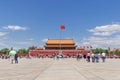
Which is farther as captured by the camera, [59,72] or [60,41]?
[60,41]

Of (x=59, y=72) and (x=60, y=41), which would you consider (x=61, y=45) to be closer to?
(x=60, y=41)

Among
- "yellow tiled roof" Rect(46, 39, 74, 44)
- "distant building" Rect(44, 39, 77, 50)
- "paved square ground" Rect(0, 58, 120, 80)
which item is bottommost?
"paved square ground" Rect(0, 58, 120, 80)

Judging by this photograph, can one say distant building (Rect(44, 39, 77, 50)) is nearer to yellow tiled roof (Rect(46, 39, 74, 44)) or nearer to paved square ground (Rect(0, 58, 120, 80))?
yellow tiled roof (Rect(46, 39, 74, 44))

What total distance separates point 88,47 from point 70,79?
136227 millimetres

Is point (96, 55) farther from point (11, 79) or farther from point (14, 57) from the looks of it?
point (11, 79)

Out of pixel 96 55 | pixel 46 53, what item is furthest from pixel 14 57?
pixel 46 53

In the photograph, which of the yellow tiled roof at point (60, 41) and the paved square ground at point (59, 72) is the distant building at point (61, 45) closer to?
the yellow tiled roof at point (60, 41)

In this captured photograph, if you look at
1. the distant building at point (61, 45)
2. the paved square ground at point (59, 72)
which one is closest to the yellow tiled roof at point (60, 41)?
the distant building at point (61, 45)

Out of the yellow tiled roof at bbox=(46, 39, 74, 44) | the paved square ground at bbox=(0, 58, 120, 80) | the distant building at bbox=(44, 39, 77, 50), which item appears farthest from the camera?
the yellow tiled roof at bbox=(46, 39, 74, 44)

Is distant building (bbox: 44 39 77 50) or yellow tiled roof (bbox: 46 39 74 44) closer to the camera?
distant building (bbox: 44 39 77 50)

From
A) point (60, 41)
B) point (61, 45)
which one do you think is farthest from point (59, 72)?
point (60, 41)

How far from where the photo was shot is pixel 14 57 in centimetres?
3581

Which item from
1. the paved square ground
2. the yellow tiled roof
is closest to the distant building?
the yellow tiled roof

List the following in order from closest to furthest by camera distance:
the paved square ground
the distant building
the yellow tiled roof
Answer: the paved square ground < the distant building < the yellow tiled roof
